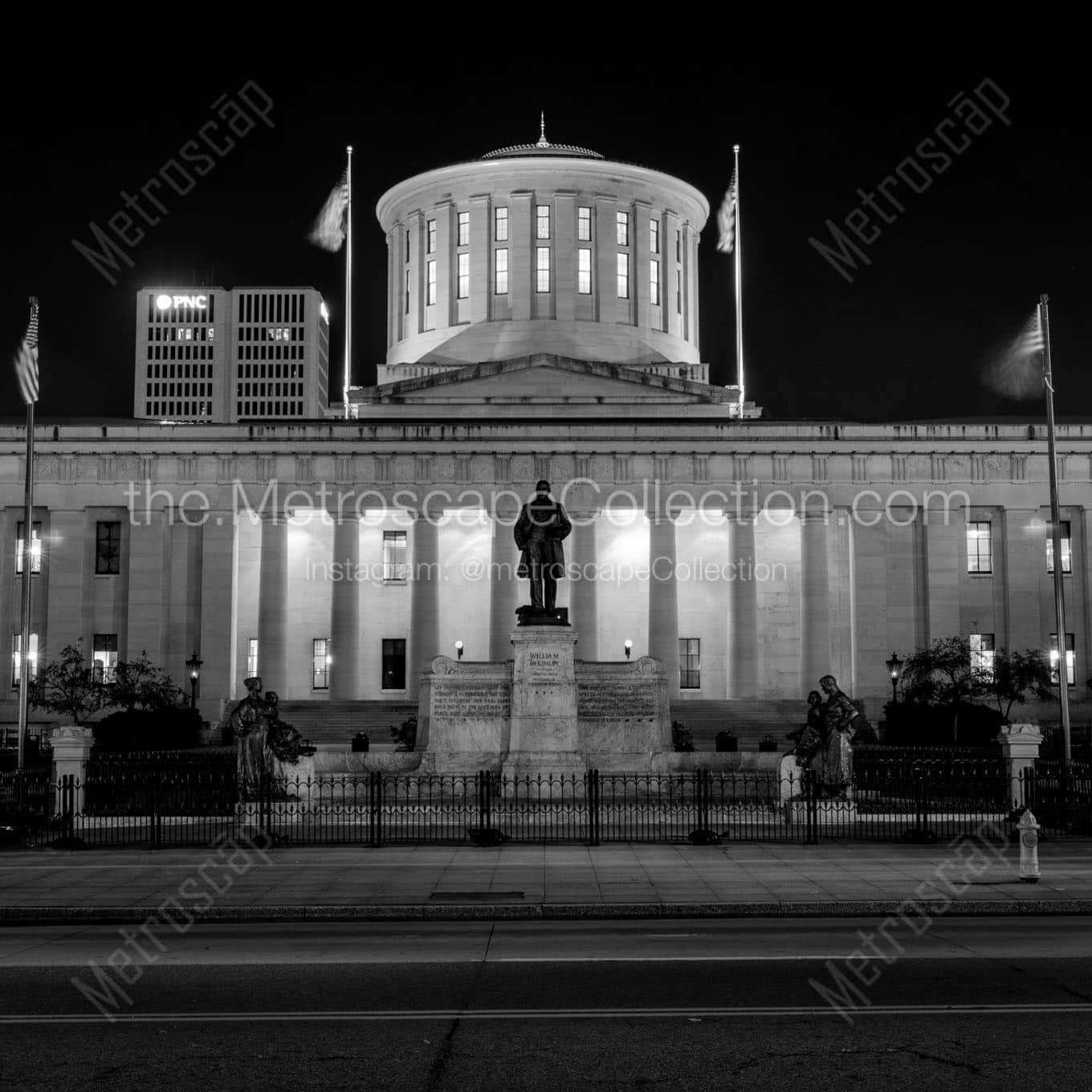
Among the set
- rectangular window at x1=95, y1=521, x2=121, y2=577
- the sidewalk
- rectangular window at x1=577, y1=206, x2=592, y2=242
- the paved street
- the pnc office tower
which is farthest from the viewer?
the pnc office tower

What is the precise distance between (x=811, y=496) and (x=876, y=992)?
178 ft

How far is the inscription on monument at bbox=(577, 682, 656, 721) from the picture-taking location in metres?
36.1

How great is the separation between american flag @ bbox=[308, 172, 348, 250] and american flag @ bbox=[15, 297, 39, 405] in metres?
26.4

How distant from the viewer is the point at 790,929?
1681cm

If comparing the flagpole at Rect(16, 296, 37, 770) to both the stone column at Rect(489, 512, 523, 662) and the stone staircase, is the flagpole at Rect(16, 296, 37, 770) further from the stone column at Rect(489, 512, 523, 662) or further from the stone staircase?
the stone column at Rect(489, 512, 523, 662)

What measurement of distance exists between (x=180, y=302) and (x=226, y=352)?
822 centimetres

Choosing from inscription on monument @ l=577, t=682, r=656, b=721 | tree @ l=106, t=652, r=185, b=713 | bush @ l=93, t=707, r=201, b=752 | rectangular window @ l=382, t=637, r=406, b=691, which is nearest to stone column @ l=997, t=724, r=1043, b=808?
inscription on monument @ l=577, t=682, r=656, b=721

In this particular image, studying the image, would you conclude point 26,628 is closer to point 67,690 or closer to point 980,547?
point 67,690

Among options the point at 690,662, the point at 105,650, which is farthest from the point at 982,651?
the point at 105,650

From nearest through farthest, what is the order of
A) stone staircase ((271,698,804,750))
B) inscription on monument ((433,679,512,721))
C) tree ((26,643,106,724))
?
inscription on monument ((433,679,512,721)), stone staircase ((271,698,804,750)), tree ((26,643,106,724))

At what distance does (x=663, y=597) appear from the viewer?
6494cm

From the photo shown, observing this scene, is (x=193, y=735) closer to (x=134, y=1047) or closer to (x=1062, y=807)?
(x=1062, y=807)

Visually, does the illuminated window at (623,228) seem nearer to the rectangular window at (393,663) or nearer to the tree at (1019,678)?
the rectangular window at (393,663)

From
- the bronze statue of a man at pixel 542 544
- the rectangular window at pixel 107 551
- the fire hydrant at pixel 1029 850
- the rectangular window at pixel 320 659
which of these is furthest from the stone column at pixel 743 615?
the fire hydrant at pixel 1029 850
